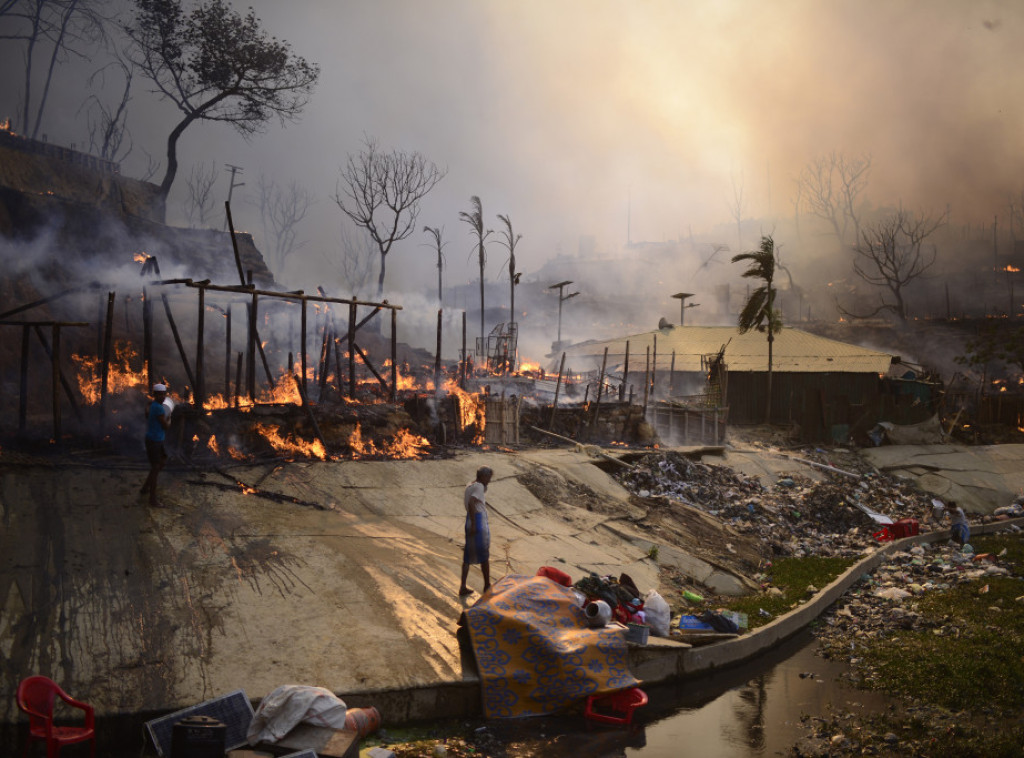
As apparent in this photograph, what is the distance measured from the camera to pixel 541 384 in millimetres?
25875

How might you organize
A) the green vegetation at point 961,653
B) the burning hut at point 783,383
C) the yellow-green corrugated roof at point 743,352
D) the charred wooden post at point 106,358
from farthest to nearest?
the yellow-green corrugated roof at point 743,352, the burning hut at point 783,383, the charred wooden post at point 106,358, the green vegetation at point 961,653

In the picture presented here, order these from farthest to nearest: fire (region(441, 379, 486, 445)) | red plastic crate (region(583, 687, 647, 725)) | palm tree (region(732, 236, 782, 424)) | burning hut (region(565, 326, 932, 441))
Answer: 1. burning hut (region(565, 326, 932, 441))
2. palm tree (region(732, 236, 782, 424))
3. fire (region(441, 379, 486, 445))
4. red plastic crate (region(583, 687, 647, 725))

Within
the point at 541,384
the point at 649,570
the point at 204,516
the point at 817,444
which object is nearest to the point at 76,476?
the point at 204,516

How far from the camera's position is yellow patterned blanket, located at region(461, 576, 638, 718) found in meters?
6.51

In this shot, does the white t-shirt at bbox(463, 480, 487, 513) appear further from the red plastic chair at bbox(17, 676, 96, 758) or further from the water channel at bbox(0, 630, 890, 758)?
the red plastic chair at bbox(17, 676, 96, 758)

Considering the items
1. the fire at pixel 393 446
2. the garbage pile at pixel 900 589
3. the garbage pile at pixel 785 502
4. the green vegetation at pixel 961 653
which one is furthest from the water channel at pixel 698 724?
the fire at pixel 393 446

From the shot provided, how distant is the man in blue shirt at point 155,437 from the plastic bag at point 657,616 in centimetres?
660

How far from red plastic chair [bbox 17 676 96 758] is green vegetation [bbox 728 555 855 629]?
767 cm

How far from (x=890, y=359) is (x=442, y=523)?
84.0 feet

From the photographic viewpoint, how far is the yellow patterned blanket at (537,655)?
651 cm

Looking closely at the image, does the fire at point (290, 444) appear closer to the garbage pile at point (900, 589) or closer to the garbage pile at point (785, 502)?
the garbage pile at point (785, 502)

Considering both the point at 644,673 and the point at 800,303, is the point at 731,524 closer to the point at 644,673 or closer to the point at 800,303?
the point at 644,673

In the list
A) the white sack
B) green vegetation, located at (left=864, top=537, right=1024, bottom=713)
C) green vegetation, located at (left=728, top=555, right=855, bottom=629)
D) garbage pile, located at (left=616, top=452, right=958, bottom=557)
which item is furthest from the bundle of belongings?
garbage pile, located at (left=616, top=452, right=958, bottom=557)

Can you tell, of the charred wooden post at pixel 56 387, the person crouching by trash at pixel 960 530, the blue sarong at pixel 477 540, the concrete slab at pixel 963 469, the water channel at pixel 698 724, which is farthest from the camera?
the concrete slab at pixel 963 469
